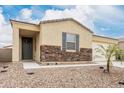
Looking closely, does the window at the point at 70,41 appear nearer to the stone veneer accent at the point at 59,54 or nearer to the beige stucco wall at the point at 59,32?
the beige stucco wall at the point at 59,32

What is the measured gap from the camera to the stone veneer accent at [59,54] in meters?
11.1

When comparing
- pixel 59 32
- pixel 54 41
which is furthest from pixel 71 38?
pixel 54 41

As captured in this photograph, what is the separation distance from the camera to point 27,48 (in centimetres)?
1427

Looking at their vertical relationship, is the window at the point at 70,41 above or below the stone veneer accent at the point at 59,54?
above

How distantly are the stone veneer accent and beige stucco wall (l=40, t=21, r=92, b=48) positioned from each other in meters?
0.39

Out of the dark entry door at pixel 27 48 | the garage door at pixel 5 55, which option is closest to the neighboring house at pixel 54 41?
the dark entry door at pixel 27 48

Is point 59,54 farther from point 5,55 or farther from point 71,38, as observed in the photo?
point 5,55

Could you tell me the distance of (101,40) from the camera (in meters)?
16.0

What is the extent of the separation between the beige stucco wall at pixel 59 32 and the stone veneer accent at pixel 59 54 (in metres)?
0.39

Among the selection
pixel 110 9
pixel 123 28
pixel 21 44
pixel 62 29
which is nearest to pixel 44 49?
pixel 62 29

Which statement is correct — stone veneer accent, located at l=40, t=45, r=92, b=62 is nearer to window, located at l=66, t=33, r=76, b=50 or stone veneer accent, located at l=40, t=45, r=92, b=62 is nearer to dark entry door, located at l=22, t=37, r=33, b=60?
window, located at l=66, t=33, r=76, b=50
